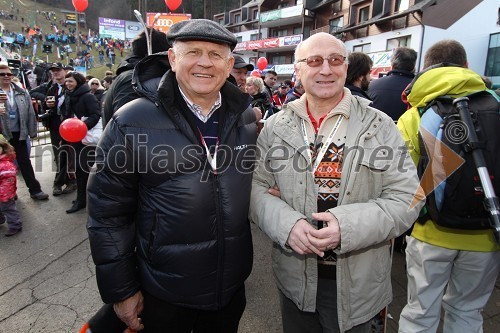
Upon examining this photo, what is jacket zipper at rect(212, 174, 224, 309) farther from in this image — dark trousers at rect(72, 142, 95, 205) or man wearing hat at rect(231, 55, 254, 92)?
dark trousers at rect(72, 142, 95, 205)

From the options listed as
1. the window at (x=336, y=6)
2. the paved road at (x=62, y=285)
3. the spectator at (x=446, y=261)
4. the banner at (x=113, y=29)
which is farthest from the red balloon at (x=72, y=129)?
the banner at (x=113, y=29)

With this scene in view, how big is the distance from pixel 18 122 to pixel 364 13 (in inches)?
1097

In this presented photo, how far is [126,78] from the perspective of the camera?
2.44 meters

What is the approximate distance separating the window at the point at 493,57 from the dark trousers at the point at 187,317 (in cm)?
2781

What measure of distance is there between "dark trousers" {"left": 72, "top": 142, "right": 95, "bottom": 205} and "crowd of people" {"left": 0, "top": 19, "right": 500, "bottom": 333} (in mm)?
3677

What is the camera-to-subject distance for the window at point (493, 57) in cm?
2195

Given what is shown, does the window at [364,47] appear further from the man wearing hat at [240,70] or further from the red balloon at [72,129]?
the red balloon at [72,129]

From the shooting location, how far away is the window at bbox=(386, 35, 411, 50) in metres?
21.8

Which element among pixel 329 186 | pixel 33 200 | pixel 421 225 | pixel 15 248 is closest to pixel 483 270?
pixel 421 225

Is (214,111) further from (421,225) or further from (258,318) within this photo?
(258,318)

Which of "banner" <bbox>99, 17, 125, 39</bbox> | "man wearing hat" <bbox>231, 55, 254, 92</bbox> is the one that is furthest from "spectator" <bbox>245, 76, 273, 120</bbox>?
"banner" <bbox>99, 17, 125, 39</bbox>

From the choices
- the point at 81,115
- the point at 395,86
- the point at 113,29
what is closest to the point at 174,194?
the point at 395,86

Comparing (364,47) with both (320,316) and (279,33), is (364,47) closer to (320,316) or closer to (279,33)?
(279,33)

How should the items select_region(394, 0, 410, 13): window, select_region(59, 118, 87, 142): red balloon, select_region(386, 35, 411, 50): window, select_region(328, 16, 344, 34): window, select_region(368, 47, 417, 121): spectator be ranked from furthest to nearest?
→ select_region(328, 16, 344, 34): window < select_region(394, 0, 410, 13): window < select_region(386, 35, 411, 50): window < select_region(59, 118, 87, 142): red balloon < select_region(368, 47, 417, 121): spectator
